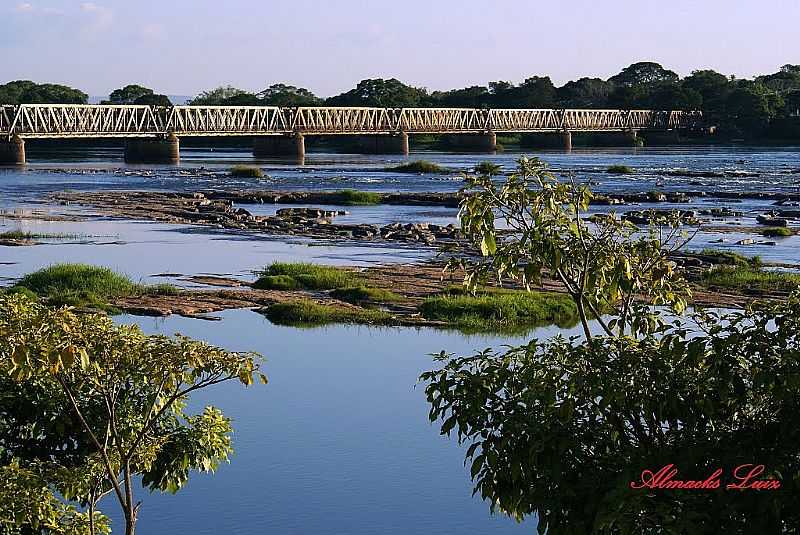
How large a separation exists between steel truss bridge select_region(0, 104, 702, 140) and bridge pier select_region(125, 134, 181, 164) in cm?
95

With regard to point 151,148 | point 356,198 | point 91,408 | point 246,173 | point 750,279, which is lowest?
point 246,173

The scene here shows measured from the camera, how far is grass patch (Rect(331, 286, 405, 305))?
114ft

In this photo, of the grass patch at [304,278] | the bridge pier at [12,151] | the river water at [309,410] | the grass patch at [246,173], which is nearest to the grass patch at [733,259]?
the river water at [309,410]

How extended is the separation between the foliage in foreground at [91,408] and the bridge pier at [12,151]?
104 meters

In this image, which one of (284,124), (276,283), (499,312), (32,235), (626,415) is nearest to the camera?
(626,415)

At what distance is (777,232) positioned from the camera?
53.7m

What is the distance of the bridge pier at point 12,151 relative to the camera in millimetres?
114000

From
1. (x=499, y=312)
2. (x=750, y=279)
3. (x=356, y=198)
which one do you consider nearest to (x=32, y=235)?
(x=499, y=312)

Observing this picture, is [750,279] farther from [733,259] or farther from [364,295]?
[364,295]

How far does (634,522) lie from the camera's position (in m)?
9.45

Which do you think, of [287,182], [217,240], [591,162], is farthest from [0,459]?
[591,162]

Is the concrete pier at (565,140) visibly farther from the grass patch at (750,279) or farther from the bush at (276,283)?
the bush at (276,283)

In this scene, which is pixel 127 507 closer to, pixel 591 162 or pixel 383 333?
pixel 383 333

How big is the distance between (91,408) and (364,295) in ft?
72.2
